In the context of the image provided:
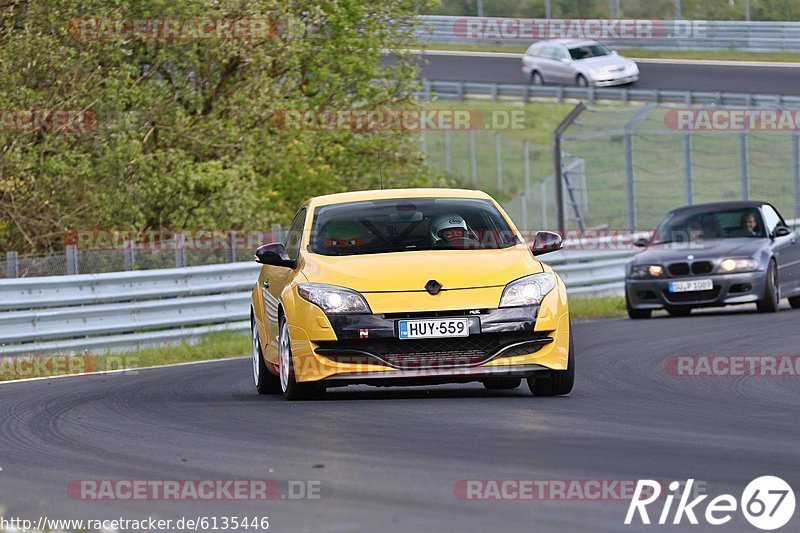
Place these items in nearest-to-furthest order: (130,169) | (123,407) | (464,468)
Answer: (464,468) → (123,407) → (130,169)

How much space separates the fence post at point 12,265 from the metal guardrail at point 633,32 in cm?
3131

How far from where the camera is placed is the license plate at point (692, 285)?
66.1 feet

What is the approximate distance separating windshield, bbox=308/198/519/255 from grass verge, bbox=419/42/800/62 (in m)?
44.1

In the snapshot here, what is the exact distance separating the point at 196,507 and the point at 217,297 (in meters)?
13.3

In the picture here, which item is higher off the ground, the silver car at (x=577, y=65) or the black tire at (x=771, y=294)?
the black tire at (x=771, y=294)

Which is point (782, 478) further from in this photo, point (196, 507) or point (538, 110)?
point (538, 110)

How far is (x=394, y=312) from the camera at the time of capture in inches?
399

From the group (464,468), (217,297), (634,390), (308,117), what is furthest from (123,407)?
(308,117)

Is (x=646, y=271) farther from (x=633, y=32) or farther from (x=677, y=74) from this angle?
(x=633, y=32)

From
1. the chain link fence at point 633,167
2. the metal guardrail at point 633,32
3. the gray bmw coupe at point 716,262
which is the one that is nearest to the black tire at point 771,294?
the gray bmw coupe at point 716,262

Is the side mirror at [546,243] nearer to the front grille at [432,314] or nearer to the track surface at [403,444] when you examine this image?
the track surface at [403,444]
